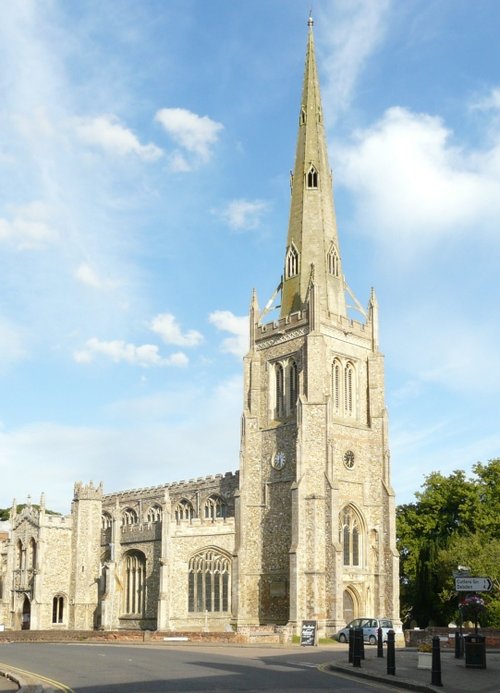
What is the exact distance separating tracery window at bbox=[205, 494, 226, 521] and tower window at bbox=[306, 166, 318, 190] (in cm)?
2241

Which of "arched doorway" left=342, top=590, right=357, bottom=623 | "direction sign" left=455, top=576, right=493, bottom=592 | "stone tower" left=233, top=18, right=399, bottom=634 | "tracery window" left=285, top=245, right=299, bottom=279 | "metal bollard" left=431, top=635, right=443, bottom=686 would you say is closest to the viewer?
"metal bollard" left=431, top=635, right=443, bottom=686

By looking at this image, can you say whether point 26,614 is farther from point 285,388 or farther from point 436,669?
point 436,669

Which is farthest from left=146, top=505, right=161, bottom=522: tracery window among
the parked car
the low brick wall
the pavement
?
the pavement

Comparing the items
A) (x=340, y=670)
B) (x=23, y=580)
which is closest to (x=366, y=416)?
(x=23, y=580)

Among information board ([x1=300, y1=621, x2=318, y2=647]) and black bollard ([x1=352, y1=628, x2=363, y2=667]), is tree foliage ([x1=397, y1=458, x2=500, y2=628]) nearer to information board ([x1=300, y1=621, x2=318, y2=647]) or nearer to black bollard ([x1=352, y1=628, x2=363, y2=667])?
information board ([x1=300, y1=621, x2=318, y2=647])

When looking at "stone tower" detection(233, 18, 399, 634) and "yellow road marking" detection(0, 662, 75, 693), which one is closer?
"yellow road marking" detection(0, 662, 75, 693)

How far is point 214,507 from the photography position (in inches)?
2483

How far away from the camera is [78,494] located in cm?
6275

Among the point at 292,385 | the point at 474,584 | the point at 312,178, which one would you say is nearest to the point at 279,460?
the point at 292,385

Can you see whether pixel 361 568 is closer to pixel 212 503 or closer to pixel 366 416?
pixel 366 416

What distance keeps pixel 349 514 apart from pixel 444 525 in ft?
28.1

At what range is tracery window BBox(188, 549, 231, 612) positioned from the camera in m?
54.2

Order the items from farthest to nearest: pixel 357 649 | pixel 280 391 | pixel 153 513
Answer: pixel 153 513
pixel 280 391
pixel 357 649

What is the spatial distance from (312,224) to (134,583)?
2633 centimetres
